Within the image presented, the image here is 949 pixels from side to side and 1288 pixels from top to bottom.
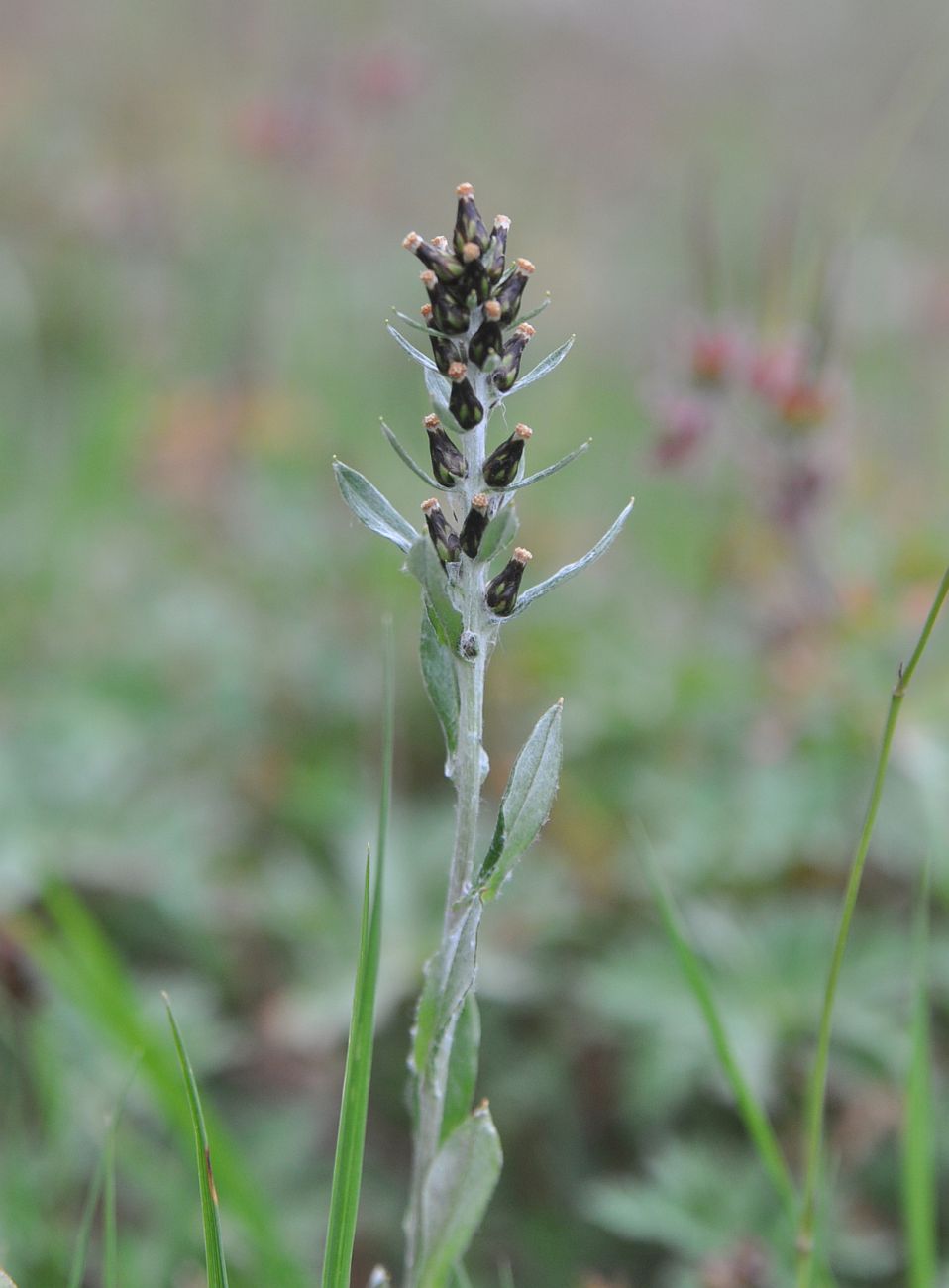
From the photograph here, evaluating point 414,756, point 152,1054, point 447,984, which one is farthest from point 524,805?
point 414,756

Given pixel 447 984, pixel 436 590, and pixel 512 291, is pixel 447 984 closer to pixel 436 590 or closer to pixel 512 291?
pixel 436 590

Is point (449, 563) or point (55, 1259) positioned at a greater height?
point (449, 563)

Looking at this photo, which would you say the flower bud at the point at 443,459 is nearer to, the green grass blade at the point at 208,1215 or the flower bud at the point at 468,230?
the flower bud at the point at 468,230

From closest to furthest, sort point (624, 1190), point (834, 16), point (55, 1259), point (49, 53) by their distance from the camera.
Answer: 1. point (55, 1259)
2. point (624, 1190)
3. point (49, 53)
4. point (834, 16)

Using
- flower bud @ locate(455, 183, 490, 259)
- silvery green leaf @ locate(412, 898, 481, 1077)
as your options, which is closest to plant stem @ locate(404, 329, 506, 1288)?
silvery green leaf @ locate(412, 898, 481, 1077)

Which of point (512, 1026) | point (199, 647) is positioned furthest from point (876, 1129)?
point (199, 647)

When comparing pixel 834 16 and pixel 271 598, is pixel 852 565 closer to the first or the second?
pixel 271 598
